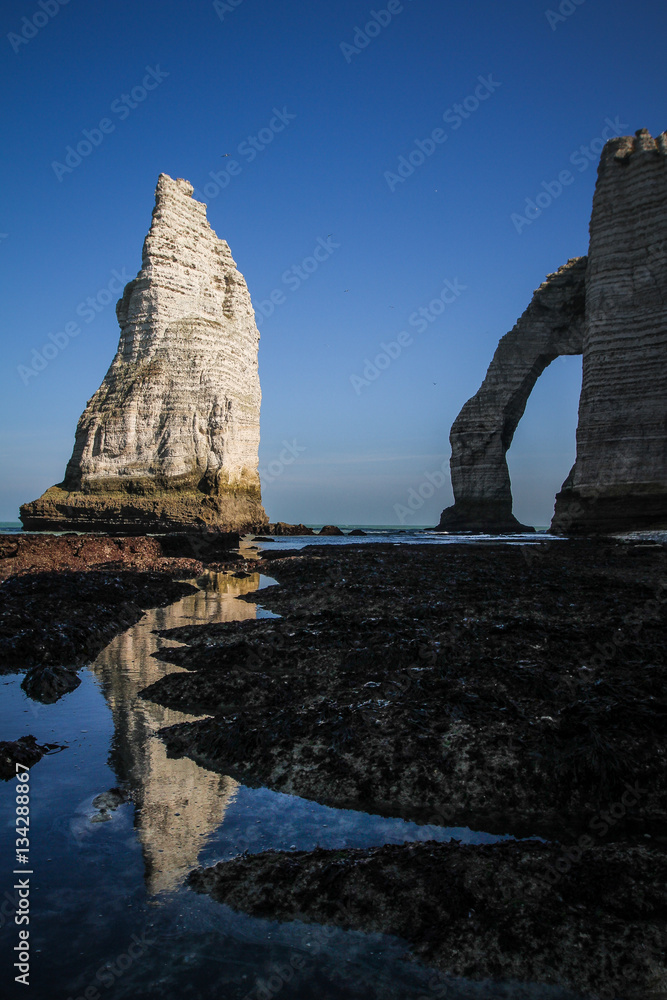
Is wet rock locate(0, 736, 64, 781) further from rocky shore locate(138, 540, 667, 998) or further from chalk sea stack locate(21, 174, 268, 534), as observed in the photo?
chalk sea stack locate(21, 174, 268, 534)

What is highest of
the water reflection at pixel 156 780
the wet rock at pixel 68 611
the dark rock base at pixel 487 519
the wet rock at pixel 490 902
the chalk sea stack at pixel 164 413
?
the chalk sea stack at pixel 164 413

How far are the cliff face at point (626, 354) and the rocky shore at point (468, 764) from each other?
24.9 m

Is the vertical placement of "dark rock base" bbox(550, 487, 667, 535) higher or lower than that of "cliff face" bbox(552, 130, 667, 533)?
lower

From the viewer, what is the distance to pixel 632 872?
2.33 metres

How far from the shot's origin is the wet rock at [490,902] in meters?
1.94

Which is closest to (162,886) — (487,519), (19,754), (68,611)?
(19,754)

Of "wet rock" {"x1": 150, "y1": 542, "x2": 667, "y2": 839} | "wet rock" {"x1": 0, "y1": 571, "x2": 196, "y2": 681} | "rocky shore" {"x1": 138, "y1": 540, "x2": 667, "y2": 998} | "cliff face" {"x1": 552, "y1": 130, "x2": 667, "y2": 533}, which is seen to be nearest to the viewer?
"rocky shore" {"x1": 138, "y1": 540, "x2": 667, "y2": 998}

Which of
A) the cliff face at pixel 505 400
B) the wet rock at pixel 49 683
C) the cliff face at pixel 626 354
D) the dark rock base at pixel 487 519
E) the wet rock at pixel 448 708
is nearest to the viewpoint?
the wet rock at pixel 448 708

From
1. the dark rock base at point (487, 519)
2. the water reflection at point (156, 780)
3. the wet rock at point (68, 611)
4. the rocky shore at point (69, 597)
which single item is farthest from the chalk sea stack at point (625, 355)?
the water reflection at point (156, 780)

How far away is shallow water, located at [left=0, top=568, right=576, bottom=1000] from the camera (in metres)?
1.89

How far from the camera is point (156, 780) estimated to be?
136 inches

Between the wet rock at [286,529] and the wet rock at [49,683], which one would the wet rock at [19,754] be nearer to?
the wet rock at [49,683]

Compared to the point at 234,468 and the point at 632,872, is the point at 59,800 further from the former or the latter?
the point at 234,468

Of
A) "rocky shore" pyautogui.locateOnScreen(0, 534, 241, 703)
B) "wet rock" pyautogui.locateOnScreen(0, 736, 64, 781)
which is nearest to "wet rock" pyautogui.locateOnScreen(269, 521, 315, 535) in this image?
"rocky shore" pyautogui.locateOnScreen(0, 534, 241, 703)
